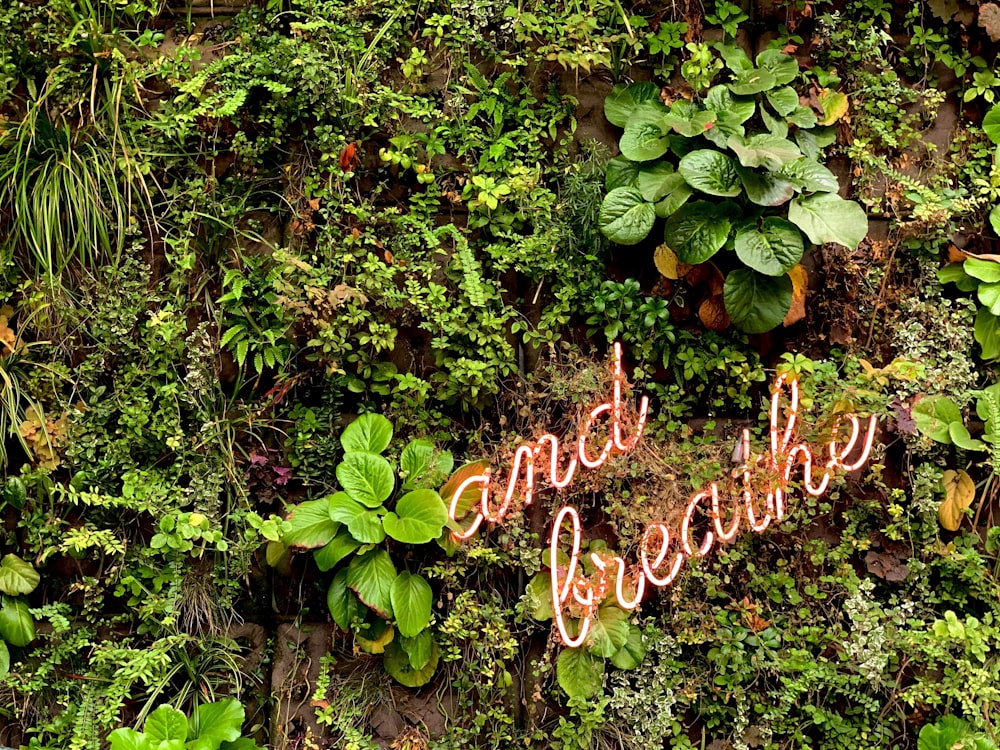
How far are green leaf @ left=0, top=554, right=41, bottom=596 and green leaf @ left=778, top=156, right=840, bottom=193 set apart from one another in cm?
312

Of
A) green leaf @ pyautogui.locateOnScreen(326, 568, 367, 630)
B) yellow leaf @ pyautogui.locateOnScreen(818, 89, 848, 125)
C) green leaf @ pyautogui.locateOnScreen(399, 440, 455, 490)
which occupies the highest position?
yellow leaf @ pyautogui.locateOnScreen(818, 89, 848, 125)

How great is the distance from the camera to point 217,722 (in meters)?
2.94

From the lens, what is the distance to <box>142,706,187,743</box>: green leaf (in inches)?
111

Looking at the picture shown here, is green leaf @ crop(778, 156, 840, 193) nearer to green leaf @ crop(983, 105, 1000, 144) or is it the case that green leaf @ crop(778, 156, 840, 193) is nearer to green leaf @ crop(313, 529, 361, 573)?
green leaf @ crop(983, 105, 1000, 144)

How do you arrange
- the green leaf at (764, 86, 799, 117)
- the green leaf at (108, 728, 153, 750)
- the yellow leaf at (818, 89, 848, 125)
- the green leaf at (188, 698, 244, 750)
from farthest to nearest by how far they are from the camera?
the yellow leaf at (818, 89, 848, 125), the green leaf at (764, 86, 799, 117), the green leaf at (188, 698, 244, 750), the green leaf at (108, 728, 153, 750)

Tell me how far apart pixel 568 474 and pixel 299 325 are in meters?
1.20

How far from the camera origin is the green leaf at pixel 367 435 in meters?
3.03

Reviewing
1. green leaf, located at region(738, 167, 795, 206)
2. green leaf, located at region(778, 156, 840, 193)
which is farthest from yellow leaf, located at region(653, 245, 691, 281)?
green leaf, located at region(778, 156, 840, 193)

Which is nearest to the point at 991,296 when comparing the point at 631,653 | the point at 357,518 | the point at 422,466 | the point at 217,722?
the point at 631,653

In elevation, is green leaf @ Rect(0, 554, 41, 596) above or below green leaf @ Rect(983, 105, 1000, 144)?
below

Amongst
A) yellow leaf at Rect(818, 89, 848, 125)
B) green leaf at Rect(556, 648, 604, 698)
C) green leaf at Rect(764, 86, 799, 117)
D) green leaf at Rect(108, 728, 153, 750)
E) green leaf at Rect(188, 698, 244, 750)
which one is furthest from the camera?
yellow leaf at Rect(818, 89, 848, 125)

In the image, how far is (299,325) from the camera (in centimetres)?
318

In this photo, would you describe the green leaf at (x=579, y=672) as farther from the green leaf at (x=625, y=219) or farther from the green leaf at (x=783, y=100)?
the green leaf at (x=783, y=100)

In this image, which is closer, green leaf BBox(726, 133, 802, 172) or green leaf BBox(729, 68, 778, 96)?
green leaf BBox(726, 133, 802, 172)
